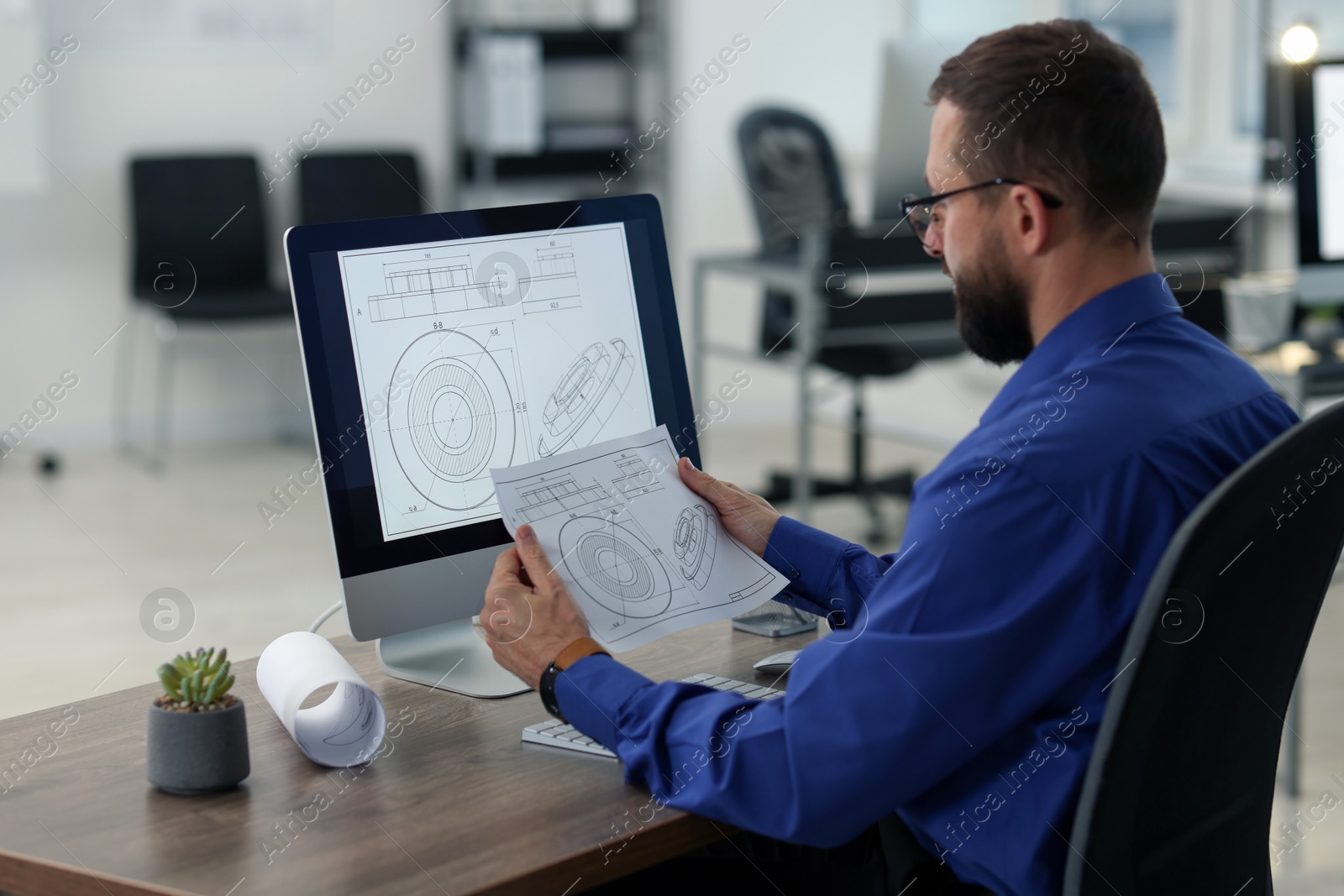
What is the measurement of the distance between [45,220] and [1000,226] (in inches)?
182

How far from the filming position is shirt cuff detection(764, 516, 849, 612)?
137 cm

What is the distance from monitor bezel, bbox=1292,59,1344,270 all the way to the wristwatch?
204 centimetres

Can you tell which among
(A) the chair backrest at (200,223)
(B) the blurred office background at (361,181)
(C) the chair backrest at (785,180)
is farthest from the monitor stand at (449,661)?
(A) the chair backrest at (200,223)

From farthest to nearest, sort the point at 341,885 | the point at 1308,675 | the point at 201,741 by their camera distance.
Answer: the point at 1308,675 < the point at 201,741 < the point at 341,885

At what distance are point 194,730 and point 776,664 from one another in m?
0.53

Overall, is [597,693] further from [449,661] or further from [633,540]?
[449,661]

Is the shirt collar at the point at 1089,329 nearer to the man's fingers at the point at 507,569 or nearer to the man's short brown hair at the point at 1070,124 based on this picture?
the man's short brown hair at the point at 1070,124

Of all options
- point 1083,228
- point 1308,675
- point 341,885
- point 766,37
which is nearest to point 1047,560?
point 1083,228

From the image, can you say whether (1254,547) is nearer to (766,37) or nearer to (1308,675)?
(1308,675)

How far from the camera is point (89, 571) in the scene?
3.81 metres

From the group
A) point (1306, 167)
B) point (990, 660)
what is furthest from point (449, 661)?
point (1306, 167)

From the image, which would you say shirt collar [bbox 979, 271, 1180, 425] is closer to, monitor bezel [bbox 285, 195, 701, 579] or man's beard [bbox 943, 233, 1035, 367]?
man's beard [bbox 943, 233, 1035, 367]

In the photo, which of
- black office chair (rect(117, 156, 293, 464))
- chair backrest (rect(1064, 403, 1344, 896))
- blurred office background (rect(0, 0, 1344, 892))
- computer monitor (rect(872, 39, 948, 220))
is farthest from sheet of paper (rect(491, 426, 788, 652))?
black office chair (rect(117, 156, 293, 464))

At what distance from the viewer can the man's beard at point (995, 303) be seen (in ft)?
3.74
